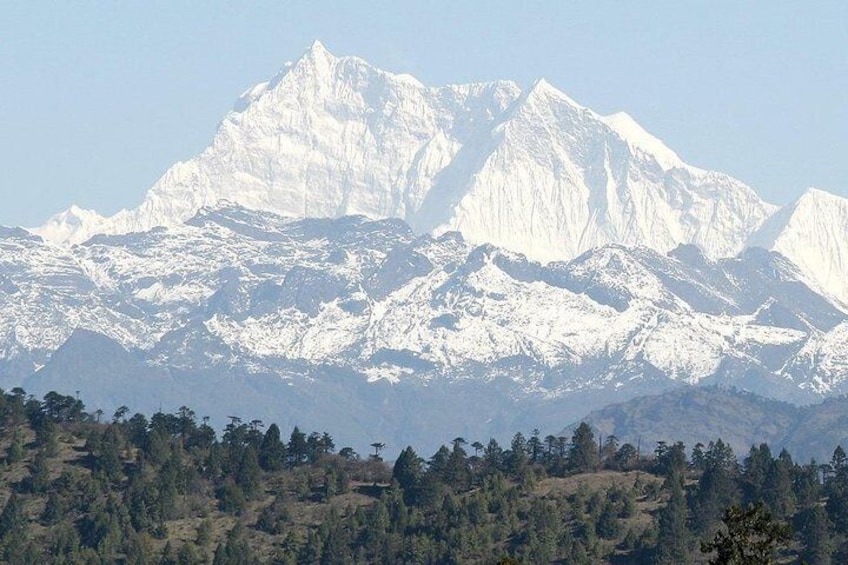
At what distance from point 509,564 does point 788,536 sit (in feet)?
57.9

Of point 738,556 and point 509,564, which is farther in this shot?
point 509,564

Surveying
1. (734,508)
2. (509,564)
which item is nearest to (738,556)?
(734,508)

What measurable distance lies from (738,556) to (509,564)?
16.8 metres

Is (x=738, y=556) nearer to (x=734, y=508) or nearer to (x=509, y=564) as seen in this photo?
(x=734, y=508)

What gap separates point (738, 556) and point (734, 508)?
3.65m

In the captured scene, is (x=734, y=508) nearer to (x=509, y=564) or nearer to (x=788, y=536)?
(x=788, y=536)

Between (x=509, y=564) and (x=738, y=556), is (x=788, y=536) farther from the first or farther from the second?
(x=509, y=564)

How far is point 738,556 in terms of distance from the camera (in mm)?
131750

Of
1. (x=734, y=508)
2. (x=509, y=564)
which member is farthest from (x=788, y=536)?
(x=509, y=564)

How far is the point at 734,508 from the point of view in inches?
5290

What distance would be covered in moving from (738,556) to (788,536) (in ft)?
22.8

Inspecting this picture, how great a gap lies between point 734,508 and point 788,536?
5.26 metres

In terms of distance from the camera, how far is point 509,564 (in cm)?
14238
